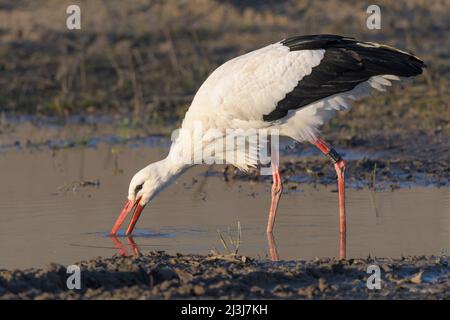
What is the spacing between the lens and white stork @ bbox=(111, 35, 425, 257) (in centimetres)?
833

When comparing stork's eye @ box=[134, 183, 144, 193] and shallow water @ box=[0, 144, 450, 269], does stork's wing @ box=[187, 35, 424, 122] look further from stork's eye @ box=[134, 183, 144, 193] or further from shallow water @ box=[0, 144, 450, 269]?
shallow water @ box=[0, 144, 450, 269]

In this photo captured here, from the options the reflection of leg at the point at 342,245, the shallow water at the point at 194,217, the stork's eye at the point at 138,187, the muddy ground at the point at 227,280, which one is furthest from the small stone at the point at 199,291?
the stork's eye at the point at 138,187

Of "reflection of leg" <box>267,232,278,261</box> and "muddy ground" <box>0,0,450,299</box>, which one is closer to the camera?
"muddy ground" <box>0,0,450,299</box>

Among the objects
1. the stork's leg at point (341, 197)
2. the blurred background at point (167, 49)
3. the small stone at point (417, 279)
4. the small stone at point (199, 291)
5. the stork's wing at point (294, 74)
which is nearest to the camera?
the small stone at point (199, 291)

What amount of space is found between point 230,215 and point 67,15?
27.9 feet

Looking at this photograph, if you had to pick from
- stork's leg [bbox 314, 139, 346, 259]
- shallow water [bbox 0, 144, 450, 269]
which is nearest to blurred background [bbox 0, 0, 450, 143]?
shallow water [bbox 0, 144, 450, 269]

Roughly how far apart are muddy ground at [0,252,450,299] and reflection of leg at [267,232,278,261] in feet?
1.80

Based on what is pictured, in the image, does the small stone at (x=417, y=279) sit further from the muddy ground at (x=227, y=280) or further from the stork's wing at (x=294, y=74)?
the stork's wing at (x=294, y=74)

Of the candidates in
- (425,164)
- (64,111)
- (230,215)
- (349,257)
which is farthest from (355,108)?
(349,257)

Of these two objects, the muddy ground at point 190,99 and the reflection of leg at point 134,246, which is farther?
the reflection of leg at point 134,246

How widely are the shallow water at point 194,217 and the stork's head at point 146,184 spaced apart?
0.62 feet

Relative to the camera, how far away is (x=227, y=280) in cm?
639

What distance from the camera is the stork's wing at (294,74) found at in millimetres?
8297
